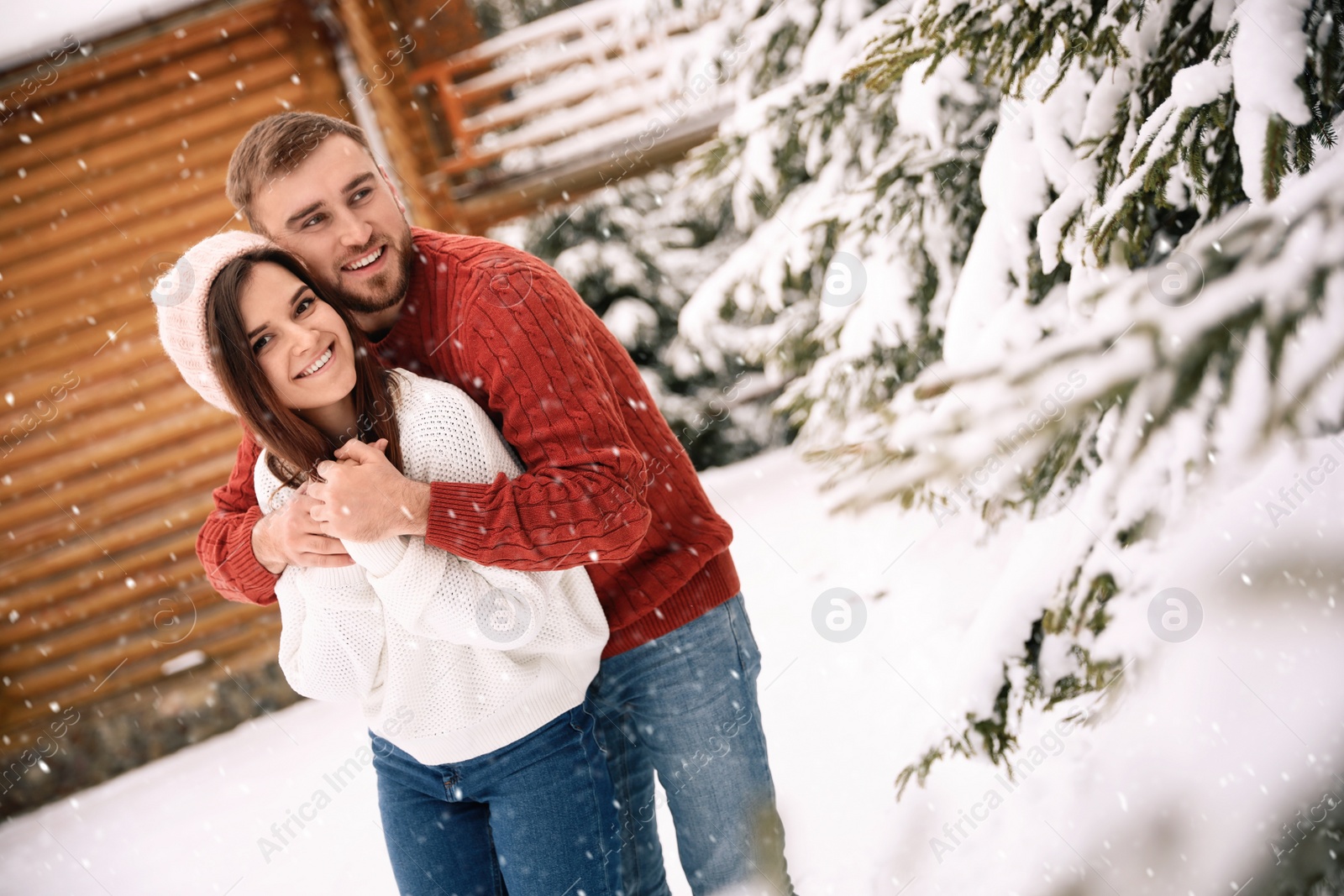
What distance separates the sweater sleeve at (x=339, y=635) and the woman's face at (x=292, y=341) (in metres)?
0.34

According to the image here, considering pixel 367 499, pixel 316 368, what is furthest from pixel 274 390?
pixel 367 499

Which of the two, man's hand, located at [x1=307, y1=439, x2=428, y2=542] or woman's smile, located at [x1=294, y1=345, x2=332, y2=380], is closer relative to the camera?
man's hand, located at [x1=307, y1=439, x2=428, y2=542]

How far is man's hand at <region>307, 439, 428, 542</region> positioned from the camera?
1436mm

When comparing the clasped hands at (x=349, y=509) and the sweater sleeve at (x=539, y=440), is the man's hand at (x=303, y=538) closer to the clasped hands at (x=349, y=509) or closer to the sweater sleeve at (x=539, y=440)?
the clasped hands at (x=349, y=509)

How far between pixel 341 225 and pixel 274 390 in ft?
1.20

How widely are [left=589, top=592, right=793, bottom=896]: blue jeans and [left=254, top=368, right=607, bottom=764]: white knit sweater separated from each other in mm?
199

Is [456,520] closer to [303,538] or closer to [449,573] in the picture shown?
[449,573]

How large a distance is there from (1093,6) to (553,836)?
76.6 inches

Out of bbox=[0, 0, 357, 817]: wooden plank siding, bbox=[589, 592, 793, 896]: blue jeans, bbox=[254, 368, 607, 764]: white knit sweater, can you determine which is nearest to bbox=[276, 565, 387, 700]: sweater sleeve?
bbox=[254, 368, 607, 764]: white knit sweater

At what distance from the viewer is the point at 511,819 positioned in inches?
64.5

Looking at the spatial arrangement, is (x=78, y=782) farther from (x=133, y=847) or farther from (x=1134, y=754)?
(x=1134, y=754)

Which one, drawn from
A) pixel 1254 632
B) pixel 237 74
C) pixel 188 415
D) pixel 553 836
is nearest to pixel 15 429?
pixel 188 415

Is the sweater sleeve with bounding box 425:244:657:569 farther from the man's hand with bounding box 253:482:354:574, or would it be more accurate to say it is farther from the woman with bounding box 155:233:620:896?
the man's hand with bounding box 253:482:354:574

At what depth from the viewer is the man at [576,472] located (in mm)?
1559
